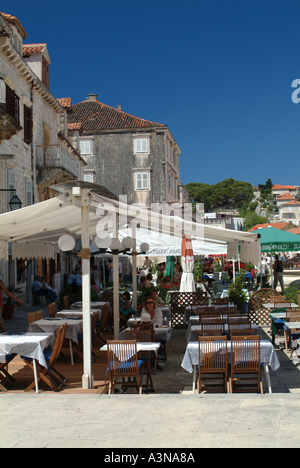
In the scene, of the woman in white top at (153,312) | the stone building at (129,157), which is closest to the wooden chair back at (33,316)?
the woman in white top at (153,312)

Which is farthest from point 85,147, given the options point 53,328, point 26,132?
point 53,328

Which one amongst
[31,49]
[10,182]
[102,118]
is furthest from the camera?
[102,118]

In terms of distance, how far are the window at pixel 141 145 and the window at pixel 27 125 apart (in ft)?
64.3

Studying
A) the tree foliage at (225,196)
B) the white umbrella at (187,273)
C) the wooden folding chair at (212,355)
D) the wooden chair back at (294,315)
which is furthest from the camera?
the tree foliage at (225,196)

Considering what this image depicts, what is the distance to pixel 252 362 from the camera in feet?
21.4

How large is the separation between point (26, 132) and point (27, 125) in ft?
1.26

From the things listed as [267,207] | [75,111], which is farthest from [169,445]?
[267,207]

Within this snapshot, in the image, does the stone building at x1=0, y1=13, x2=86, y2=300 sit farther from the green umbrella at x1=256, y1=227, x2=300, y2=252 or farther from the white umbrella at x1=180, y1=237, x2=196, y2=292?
the green umbrella at x1=256, y1=227, x2=300, y2=252

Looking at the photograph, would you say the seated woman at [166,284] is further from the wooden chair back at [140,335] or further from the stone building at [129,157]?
the stone building at [129,157]

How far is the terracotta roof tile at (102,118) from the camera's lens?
39.3m

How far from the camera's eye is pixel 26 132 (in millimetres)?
19719

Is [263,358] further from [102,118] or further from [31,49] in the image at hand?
[102,118]

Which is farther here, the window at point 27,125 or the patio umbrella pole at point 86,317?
the window at point 27,125
